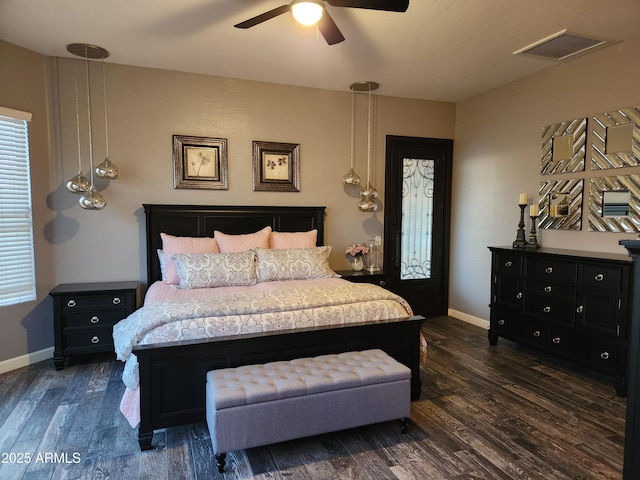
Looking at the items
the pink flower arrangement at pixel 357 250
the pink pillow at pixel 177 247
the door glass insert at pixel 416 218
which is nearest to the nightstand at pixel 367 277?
the pink flower arrangement at pixel 357 250

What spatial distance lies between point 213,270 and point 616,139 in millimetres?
3807

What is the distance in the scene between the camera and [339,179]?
200 inches

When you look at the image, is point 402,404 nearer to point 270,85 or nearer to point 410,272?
point 410,272

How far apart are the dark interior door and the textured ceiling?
1100 mm

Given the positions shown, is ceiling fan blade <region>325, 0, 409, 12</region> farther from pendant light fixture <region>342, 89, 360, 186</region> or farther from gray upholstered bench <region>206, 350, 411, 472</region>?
pendant light fixture <region>342, 89, 360, 186</region>

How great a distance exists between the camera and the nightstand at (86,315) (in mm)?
3617

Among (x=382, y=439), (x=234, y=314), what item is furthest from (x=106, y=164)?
(x=382, y=439)

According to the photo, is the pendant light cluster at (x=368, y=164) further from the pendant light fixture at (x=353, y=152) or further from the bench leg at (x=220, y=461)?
the bench leg at (x=220, y=461)

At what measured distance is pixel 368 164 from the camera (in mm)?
5195

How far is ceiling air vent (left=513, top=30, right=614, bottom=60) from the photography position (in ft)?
11.1

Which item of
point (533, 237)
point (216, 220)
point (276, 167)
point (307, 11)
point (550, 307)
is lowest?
point (550, 307)

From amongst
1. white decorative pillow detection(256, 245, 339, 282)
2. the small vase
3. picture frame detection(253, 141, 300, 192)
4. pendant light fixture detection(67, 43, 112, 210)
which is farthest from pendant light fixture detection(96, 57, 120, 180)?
the small vase

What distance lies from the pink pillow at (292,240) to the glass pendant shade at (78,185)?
1.83 m

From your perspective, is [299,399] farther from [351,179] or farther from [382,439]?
[351,179]
